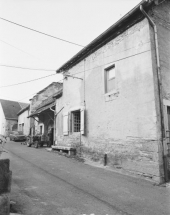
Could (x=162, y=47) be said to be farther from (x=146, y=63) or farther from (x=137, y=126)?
(x=137, y=126)

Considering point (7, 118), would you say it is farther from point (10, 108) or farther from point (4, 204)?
point (4, 204)

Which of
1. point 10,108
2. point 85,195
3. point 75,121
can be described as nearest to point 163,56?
point 85,195

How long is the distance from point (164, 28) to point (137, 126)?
13.3 ft

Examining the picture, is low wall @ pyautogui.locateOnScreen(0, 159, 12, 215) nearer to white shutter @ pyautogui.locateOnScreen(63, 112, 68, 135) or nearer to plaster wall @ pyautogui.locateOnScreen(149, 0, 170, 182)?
plaster wall @ pyautogui.locateOnScreen(149, 0, 170, 182)

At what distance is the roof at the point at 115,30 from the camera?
240 inches

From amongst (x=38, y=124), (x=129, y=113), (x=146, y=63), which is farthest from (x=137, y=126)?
(x=38, y=124)

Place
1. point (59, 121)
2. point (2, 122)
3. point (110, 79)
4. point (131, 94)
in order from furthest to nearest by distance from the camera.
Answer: point (2, 122) → point (59, 121) → point (110, 79) → point (131, 94)

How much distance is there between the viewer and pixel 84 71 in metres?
9.18

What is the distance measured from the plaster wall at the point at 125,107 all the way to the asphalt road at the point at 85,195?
99cm

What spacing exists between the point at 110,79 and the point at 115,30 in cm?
211

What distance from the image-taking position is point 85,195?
3961mm

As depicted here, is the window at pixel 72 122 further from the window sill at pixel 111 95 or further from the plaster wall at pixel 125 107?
the window sill at pixel 111 95

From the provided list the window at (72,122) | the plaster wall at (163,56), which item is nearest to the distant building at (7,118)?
the window at (72,122)

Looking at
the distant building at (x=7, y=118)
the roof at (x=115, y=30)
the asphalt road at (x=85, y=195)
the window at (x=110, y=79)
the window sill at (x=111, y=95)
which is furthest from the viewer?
the distant building at (x=7, y=118)
